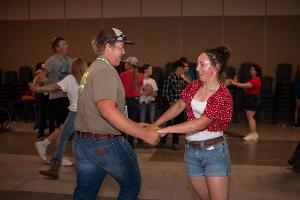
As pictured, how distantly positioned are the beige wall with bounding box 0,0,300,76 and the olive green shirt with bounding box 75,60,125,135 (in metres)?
10.3

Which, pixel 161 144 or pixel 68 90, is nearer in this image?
pixel 68 90

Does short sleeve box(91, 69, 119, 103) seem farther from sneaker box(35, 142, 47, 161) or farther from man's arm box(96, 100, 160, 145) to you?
sneaker box(35, 142, 47, 161)

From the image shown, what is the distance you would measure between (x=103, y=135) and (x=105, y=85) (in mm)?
370

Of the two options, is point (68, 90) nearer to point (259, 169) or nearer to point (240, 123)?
point (259, 169)

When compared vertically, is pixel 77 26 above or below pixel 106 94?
above

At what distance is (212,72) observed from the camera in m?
3.20

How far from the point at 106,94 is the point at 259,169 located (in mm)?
3990

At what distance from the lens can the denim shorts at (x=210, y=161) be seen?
3.09m

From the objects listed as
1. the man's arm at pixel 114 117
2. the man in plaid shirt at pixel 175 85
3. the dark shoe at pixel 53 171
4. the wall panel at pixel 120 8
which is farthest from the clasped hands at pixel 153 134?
the wall panel at pixel 120 8

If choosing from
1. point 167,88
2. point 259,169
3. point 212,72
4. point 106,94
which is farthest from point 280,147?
point 106,94

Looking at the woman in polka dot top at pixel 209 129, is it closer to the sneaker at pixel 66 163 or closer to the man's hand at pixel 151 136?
the man's hand at pixel 151 136

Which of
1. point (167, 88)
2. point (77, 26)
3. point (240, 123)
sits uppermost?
point (77, 26)

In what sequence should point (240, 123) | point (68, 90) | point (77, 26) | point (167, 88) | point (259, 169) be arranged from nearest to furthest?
point (68, 90) < point (259, 169) < point (167, 88) < point (240, 123) < point (77, 26)

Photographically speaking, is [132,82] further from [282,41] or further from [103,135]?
[282,41]
